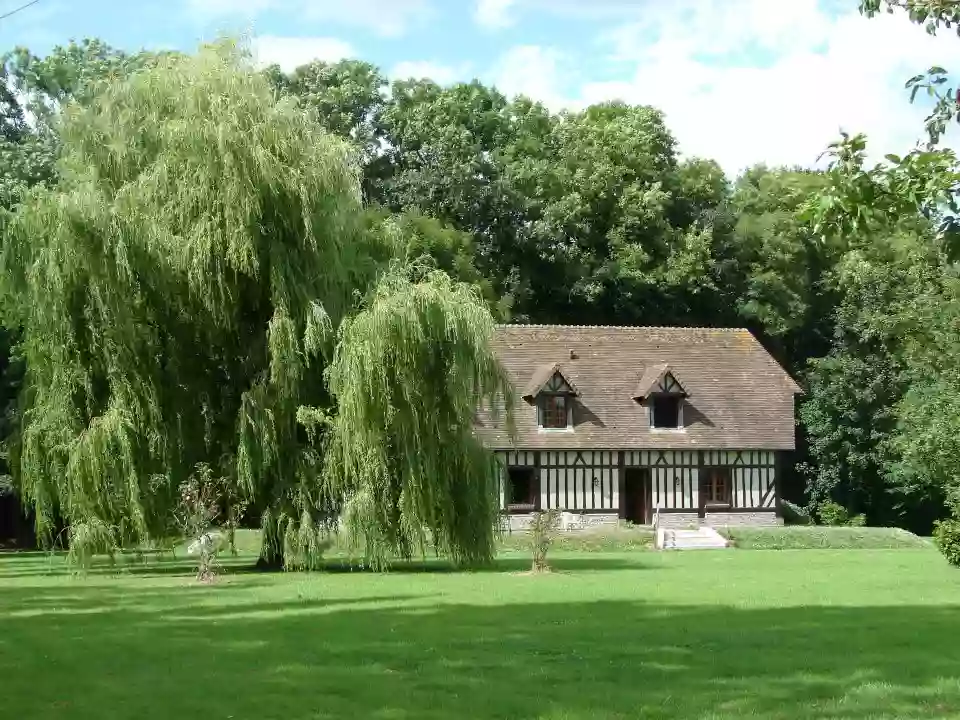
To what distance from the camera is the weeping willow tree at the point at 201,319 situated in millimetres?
23453

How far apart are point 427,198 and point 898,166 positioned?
134 feet

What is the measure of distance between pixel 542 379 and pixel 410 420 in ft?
63.6

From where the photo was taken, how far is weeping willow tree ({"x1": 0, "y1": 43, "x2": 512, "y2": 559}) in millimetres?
23453

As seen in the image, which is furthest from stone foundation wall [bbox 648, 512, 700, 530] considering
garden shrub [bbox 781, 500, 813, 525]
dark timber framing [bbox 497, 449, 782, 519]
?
garden shrub [bbox 781, 500, 813, 525]

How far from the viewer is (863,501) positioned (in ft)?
161

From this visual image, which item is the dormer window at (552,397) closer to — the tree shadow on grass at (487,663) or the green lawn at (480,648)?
the green lawn at (480,648)

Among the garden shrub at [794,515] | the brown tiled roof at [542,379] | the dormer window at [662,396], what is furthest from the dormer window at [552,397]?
the garden shrub at [794,515]

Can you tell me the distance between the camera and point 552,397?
43.4 metres

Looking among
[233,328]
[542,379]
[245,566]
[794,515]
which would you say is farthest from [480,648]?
[794,515]

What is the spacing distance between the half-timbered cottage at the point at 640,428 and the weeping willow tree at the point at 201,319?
56.7ft

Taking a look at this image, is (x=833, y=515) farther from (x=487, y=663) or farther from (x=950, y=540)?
(x=487, y=663)

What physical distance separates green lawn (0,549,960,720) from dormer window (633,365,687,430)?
2128 cm

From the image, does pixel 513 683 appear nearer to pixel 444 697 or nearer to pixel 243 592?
pixel 444 697

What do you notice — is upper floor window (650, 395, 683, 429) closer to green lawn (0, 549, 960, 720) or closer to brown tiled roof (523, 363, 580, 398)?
brown tiled roof (523, 363, 580, 398)
